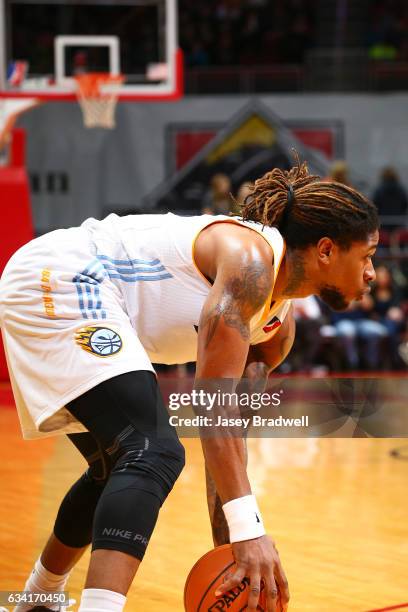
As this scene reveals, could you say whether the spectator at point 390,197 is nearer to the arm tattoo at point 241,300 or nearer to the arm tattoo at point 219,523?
the arm tattoo at point 219,523

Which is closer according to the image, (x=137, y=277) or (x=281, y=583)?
(x=281, y=583)

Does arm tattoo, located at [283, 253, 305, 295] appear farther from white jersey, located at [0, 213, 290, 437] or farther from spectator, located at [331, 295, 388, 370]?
spectator, located at [331, 295, 388, 370]

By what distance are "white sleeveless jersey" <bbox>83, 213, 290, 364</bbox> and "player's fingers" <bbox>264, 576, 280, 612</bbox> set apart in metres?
0.68

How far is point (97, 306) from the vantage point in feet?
8.56

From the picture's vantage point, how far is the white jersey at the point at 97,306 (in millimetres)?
2523

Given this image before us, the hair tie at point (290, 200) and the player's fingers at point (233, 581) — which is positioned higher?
the hair tie at point (290, 200)

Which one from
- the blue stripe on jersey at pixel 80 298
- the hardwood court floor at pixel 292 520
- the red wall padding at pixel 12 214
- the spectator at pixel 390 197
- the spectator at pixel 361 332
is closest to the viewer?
the blue stripe on jersey at pixel 80 298

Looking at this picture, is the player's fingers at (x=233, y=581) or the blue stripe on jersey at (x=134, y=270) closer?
the player's fingers at (x=233, y=581)

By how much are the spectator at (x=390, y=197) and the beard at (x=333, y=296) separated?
35.9ft

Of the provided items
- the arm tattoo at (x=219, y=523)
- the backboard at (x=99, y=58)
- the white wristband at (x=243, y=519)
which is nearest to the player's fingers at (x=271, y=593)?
the white wristband at (x=243, y=519)

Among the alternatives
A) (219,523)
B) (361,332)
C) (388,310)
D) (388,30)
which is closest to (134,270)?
(219,523)

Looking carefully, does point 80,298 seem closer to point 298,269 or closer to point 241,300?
point 241,300

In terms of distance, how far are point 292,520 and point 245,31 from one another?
43.9 ft

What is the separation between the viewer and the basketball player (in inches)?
94.4
